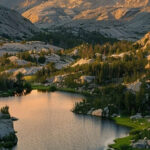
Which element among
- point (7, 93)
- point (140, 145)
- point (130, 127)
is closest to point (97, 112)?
point (130, 127)

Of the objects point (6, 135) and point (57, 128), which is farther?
point (57, 128)

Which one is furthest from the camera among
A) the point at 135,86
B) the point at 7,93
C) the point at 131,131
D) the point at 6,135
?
the point at 7,93

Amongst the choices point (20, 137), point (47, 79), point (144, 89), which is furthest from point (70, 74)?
point (20, 137)

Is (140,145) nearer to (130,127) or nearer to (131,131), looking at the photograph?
(131,131)

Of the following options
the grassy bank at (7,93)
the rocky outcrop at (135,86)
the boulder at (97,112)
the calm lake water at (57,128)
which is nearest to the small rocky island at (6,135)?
the calm lake water at (57,128)

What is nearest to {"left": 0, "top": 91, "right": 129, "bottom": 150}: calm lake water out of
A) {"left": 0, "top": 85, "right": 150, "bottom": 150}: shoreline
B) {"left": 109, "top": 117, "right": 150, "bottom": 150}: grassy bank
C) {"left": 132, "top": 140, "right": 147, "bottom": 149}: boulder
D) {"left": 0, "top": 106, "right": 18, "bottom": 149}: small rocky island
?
{"left": 0, "top": 106, "right": 18, "bottom": 149}: small rocky island

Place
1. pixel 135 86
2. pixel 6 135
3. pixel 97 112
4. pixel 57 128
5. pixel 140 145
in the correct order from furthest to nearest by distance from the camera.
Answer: pixel 135 86 → pixel 97 112 → pixel 57 128 → pixel 6 135 → pixel 140 145

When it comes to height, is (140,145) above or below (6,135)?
below

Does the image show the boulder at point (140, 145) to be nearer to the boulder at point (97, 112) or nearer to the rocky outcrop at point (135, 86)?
the boulder at point (97, 112)
